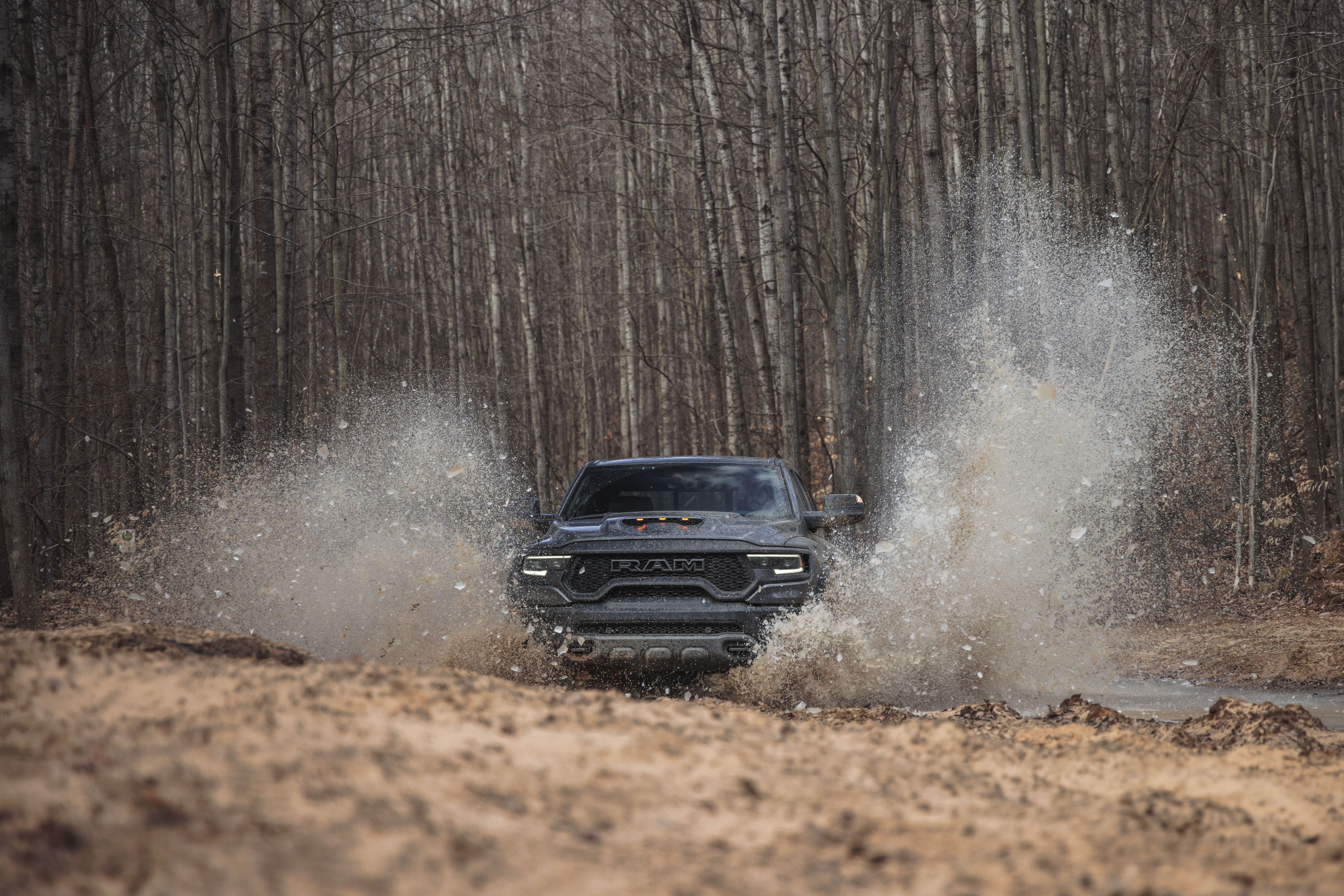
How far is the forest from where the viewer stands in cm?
1508

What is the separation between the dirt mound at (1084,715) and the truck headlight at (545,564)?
127 inches

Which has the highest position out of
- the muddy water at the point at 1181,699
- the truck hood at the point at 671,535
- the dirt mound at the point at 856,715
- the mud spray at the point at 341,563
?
the truck hood at the point at 671,535

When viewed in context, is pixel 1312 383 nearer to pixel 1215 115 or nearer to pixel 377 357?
pixel 1215 115

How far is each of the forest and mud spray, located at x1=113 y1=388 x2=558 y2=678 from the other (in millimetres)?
971

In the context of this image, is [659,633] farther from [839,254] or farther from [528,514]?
[839,254]

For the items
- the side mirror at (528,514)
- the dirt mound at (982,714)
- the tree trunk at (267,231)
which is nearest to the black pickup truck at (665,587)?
the side mirror at (528,514)

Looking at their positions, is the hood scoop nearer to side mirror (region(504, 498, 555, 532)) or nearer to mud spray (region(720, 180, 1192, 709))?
side mirror (region(504, 498, 555, 532))

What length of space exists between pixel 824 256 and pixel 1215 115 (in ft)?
31.2

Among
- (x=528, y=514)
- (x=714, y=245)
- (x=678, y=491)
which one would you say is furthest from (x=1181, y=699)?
(x=714, y=245)

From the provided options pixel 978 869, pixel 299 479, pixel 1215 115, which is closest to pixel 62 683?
pixel 978 869

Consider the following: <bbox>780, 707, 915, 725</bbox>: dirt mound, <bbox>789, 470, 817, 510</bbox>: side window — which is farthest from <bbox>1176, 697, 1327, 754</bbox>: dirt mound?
<bbox>789, 470, 817, 510</bbox>: side window

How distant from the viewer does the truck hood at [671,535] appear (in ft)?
24.0

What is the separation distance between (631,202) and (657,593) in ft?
71.9

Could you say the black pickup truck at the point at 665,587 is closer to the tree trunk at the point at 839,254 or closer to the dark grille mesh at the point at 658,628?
the dark grille mesh at the point at 658,628
